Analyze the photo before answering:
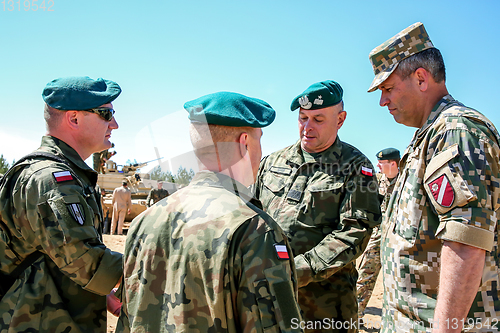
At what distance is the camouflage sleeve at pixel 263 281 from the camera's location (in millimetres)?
1310

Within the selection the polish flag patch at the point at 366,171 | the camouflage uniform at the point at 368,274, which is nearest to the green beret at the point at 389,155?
the camouflage uniform at the point at 368,274

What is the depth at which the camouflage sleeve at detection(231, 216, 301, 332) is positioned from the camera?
1.31 metres

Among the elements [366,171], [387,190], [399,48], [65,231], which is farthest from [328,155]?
[387,190]

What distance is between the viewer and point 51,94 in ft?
7.79

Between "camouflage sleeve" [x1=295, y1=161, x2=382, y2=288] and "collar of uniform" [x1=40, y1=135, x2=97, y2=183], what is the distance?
1665 mm

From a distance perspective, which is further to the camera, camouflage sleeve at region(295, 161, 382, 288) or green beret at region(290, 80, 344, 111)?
green beret at region(290, 80, 344, 111)

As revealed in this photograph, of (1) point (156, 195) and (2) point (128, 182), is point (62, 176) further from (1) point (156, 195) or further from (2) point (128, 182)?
(2) point (128, 182)

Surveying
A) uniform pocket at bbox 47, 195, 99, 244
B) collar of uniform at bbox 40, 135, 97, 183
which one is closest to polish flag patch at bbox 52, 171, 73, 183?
uniform pocket at bbox 47, 195, 99, 244

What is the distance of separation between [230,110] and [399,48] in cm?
136

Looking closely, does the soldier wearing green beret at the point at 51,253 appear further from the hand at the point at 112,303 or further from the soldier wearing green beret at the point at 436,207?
the soldier wearing green beret at the point at 436,207

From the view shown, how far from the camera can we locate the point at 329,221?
3.04 meters

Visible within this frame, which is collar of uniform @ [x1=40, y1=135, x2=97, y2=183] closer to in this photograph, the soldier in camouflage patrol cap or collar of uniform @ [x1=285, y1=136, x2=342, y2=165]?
collar of uniform @ [x1=285, y1=136, x2=342, y2=165]

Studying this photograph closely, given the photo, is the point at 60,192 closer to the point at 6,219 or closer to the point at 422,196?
the point at 6,219

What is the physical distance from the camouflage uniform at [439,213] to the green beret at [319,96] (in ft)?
3.71
